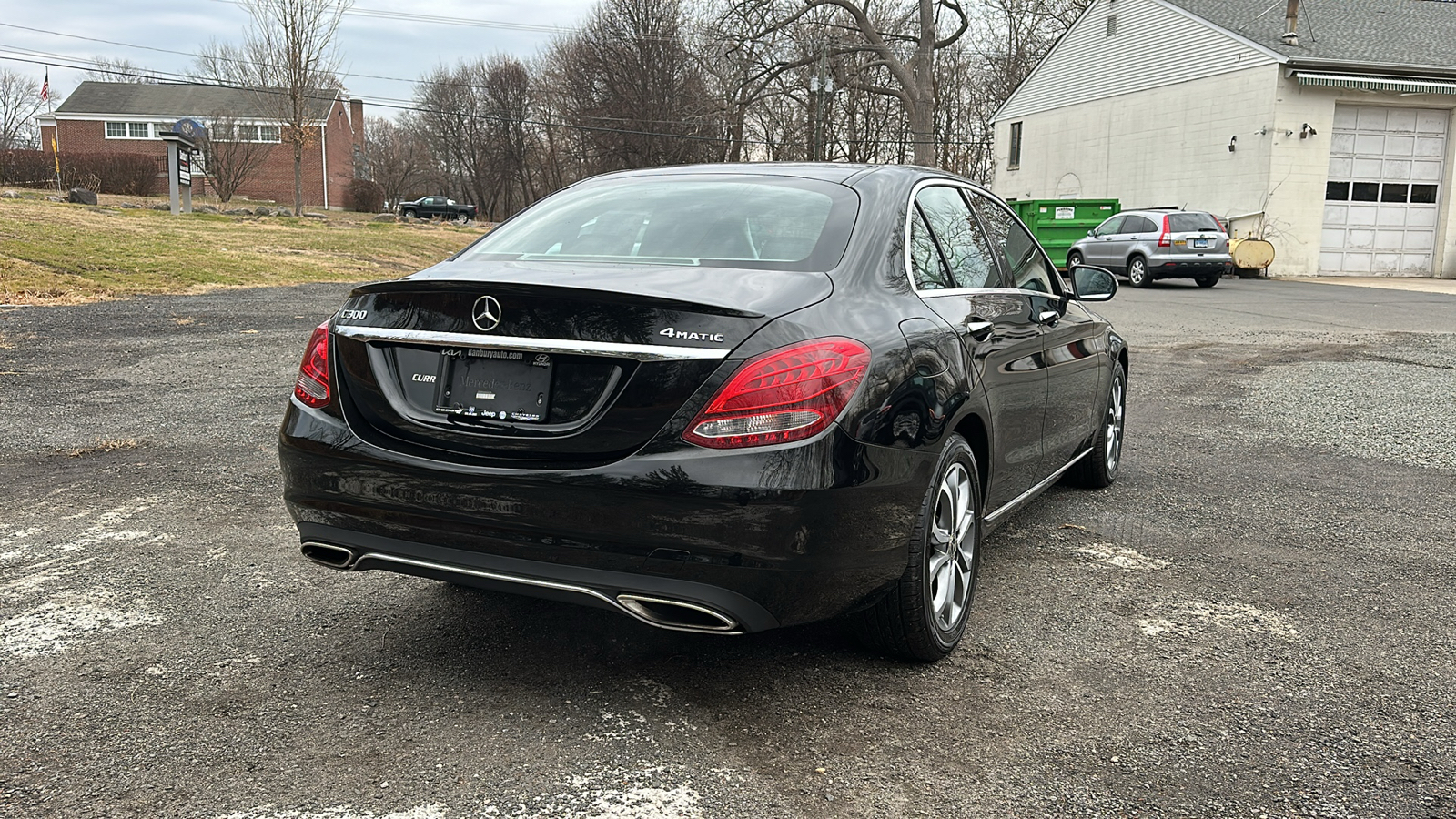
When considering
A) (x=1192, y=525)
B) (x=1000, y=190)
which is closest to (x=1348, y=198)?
(x=1000, y=190)

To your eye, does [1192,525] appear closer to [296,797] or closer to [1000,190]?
[296,797]

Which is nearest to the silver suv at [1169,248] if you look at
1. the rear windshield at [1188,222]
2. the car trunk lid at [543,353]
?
the rear windshield at [1188,222]

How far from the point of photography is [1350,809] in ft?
8.66

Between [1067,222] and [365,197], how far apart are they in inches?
1735

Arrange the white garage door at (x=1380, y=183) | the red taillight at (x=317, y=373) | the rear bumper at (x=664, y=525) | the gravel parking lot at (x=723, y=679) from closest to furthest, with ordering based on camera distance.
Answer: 1. the gravel parking lot at (x=723, y=679)
2. the rear bumper at (x=664, y=525)
3. the red taillight at (x=317, y=373)
4. the white garage door at (x=1380, y=183)

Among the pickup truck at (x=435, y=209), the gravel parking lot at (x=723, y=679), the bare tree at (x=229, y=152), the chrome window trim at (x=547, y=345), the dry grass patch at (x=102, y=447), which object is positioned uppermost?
the bare tree at (x=229, y=152)

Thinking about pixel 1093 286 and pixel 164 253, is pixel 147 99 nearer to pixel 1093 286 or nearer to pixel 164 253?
pixel 164 253

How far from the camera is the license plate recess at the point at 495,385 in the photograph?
2.95 m

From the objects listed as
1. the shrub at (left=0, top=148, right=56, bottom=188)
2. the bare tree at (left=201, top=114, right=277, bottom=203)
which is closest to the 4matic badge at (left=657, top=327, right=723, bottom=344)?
the shrub at (left=0, top=148, right=56, bottom=188)

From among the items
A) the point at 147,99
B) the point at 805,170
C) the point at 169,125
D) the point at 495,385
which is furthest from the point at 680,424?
the point at 147,99

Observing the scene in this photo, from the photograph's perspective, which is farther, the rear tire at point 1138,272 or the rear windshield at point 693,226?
the rear tire at point 1138,272

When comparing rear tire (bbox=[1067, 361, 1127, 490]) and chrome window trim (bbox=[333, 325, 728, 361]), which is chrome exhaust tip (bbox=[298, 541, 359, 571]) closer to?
chrome window trim (bbox=[333, 325, 728, 361])

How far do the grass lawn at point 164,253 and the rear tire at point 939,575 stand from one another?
41.2 feet

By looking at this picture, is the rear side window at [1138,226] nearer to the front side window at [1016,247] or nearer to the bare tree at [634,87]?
the front side window at [1016,247]
